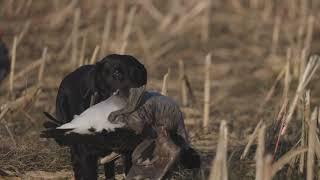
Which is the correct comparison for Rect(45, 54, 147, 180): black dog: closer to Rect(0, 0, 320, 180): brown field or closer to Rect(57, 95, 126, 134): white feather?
Rect(57, 95, 126, 134): white feather

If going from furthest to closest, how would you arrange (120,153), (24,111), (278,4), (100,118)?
(278,4) < (24,111) < (120,153) < (100,118)

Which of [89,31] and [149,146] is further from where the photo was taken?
[89,31]

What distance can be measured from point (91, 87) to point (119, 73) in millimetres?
297

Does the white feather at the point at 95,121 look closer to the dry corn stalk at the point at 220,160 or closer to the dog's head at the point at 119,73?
the dog's head at the point at 119,73

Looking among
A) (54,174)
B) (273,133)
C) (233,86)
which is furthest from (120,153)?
(233,86)

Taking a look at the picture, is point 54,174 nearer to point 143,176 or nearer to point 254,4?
point 143,176

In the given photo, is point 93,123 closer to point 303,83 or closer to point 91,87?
point 91,87

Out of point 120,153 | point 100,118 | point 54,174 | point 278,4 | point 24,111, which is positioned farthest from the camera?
point 278,4

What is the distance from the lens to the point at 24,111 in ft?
21.5

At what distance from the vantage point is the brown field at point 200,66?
5156 millimetres

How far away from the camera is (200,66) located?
30.2 ft

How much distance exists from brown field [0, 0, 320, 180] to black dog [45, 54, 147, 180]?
59cm

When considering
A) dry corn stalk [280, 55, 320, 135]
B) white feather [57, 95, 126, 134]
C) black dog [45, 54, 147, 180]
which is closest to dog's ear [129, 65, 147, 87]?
black dog [45, 54, 147, 180]

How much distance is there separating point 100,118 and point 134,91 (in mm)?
198
